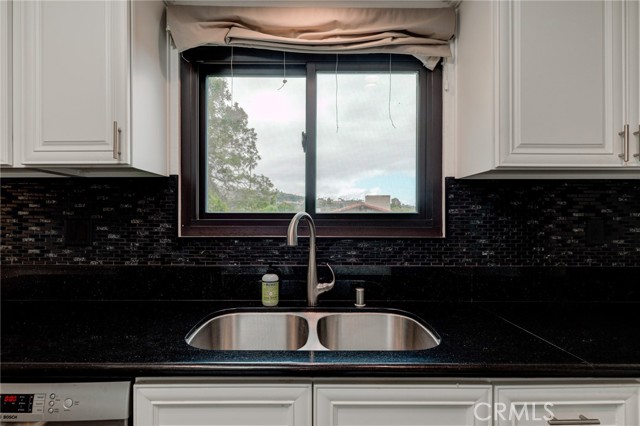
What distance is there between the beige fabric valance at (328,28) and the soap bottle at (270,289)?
99 centimetres

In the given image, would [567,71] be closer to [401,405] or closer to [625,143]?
[625,143]

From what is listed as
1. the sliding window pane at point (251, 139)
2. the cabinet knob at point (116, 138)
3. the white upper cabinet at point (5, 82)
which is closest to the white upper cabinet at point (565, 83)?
the sliding window pane at point (251, 139)

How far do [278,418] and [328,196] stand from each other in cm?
97

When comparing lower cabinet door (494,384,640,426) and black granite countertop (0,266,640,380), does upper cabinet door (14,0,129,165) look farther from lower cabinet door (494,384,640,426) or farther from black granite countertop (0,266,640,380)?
lower cabinet door (494,384,640,426)

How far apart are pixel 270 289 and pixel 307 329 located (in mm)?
227

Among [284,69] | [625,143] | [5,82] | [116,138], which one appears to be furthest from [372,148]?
[5,82]

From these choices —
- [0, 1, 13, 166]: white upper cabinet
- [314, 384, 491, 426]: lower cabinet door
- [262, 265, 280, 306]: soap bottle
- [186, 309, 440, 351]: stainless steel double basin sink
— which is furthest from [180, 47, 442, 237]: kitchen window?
[314, 384, 491, 426]: lower cabinet door

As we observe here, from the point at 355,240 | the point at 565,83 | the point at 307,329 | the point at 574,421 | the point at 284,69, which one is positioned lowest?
the point at 574,421

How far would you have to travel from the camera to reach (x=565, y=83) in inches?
48.2

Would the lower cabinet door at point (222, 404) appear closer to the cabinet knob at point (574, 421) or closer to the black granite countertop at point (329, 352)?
the black granite countertop at point (329, 352)

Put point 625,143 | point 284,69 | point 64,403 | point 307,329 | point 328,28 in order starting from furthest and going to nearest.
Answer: point 284,69, point 328,28, point 307,329, point 625,143, point 64,403

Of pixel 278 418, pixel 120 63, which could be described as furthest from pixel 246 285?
pixel 120 63

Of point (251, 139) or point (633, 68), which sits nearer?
point (633, 68)

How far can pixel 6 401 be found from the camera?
3.07 ft
